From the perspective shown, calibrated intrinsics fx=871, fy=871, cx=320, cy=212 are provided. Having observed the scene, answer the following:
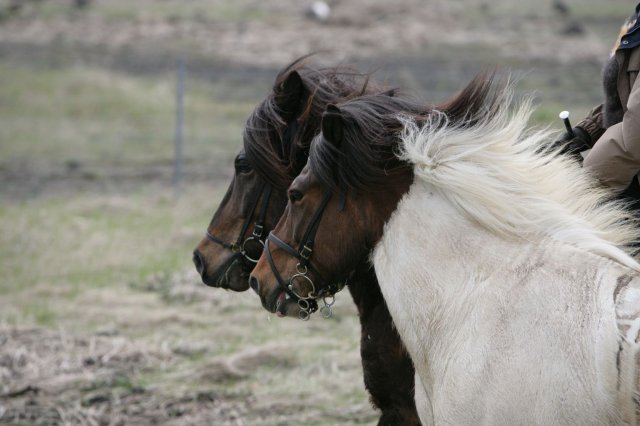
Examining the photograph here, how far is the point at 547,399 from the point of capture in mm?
2773

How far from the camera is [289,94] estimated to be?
4.55 meters

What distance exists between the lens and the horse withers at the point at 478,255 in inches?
110

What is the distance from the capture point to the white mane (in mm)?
3092

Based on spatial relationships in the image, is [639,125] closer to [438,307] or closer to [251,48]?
[438,307]

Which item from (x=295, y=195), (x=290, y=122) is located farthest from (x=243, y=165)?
(x=295, y=195)

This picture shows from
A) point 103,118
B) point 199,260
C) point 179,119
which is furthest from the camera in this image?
point 103,118

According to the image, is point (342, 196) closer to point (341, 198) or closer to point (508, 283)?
point (341, 198)

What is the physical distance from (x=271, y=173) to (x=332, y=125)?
1.05 metres

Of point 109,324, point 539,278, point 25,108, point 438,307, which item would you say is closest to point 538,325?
point 539,278

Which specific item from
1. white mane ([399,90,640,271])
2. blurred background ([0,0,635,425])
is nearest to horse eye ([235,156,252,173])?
blurred background ([0,0,635,425])

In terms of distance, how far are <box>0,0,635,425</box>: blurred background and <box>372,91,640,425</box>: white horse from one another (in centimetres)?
70

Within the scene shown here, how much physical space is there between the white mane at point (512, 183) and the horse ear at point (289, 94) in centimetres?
124

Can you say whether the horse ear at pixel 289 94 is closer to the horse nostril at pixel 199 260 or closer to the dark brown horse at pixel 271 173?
the dark brown horse at pixel 271 173

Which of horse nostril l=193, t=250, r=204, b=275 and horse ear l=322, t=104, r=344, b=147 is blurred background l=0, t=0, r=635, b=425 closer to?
horse ear l=322, t=104, r=344, b=147
